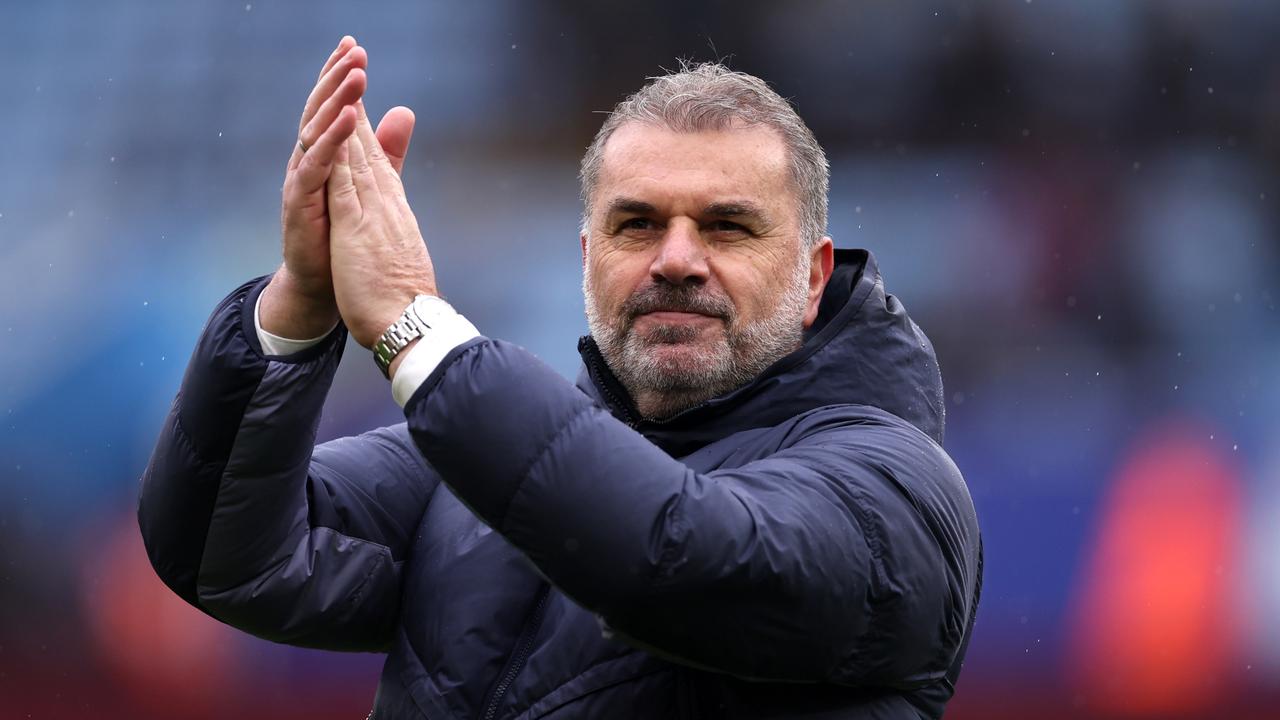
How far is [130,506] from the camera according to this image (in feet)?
16.9

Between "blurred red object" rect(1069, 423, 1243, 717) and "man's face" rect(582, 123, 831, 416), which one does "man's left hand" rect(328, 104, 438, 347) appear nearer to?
"man's face" rect(582, 123, 831, 416)

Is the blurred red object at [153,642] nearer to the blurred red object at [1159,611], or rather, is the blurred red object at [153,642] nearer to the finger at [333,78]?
the blurred red object at [1159,611]

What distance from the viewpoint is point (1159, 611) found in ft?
15.7

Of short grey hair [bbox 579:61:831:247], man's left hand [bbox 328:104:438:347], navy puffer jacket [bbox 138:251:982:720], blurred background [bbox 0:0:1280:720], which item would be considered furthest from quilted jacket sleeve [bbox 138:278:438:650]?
blurred background [bbox 0:0:1280:720]

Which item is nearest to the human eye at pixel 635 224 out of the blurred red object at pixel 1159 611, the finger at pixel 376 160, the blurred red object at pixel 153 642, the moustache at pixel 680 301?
the moustache at pixel 680 301

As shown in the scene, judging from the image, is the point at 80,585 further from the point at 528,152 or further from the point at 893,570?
the point at 893,570

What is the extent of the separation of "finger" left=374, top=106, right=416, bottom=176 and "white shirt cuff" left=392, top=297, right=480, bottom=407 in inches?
14.3

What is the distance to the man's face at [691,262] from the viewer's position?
2.12 metres

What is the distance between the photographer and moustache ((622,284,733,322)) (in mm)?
2115

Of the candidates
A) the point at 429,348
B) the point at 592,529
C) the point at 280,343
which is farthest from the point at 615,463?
the point at 280,343

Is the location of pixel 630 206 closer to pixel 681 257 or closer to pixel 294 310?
pixel 681 257

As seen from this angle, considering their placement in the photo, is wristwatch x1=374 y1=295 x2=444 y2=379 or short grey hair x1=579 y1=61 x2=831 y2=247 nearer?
wristwatch x1=374 y1=295 x2=444 y2=379

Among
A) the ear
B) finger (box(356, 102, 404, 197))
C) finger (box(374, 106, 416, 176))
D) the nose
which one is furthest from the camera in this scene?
the ear

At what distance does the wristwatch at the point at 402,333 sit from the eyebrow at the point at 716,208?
1.91 feet
